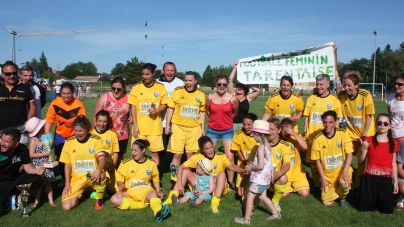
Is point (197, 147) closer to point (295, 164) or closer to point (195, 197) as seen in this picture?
point (195, 197)

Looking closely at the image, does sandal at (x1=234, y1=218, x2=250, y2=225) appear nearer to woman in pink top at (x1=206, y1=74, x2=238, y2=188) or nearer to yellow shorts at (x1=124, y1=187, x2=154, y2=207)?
yellow shorts at (x1=124, y1=187, x2=154, y2=207)

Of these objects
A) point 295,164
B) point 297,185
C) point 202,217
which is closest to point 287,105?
point 295,164

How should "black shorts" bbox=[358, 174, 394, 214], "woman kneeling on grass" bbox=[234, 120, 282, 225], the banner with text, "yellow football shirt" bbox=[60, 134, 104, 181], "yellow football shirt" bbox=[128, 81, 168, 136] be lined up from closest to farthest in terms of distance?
"woman kneeling on grass" bbox=[234, 120, 282, 225] → "black shorts" bbox=[358, 174, 394, 214] → "yellow football shirt" bbox=[60, 134, 104, 181] → "yellow football shirt" bbox=[128, 81, 168, 136] → the banner with text

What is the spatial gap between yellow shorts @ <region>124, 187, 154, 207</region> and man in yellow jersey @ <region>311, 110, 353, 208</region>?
273 centimetres

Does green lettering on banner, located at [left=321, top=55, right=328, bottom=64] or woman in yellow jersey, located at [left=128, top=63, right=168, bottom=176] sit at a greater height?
green lettering on banner, located at [left=321, top=55, right=328, bottom=64]

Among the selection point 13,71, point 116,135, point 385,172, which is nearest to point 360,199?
point 385,172

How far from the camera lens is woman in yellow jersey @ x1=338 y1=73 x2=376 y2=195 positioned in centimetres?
550

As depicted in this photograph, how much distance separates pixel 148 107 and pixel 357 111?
363 centimetres

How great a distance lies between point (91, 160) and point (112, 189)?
80 cm

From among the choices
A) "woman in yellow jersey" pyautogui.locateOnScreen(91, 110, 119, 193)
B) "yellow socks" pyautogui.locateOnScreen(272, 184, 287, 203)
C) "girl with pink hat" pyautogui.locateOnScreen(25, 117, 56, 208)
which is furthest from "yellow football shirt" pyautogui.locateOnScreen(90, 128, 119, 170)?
"yellow socks" pyautogui.locateOnScreen(272, 184, 287, 203)

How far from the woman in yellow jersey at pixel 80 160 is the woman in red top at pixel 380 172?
3.94m

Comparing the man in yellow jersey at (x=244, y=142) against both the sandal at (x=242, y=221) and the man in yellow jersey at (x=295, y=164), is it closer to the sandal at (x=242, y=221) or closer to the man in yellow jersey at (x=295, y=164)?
the man in yellow jersey at (x=295, y=164)

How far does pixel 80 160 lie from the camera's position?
5.23m

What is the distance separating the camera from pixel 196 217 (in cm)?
468
